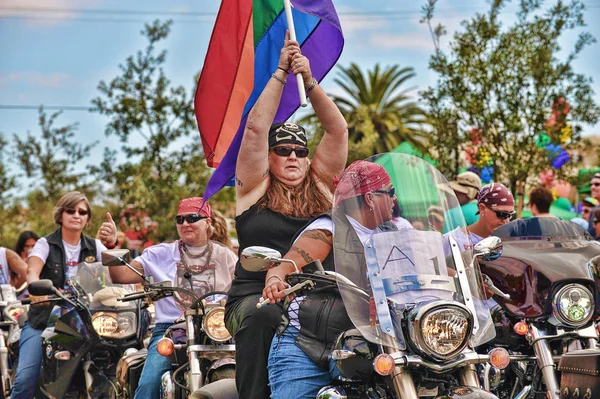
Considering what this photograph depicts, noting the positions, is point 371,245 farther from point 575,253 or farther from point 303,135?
point 575,253

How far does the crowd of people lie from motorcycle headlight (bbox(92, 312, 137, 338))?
0.40 meters

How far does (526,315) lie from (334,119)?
1750 mm

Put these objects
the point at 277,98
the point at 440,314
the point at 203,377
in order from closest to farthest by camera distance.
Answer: the point at 440,314, the point at 277,98, the point at 203,377

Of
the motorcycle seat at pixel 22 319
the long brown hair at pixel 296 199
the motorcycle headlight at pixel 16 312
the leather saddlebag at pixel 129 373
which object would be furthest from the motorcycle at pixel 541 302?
the motorcycle headlight at pixel 16 312

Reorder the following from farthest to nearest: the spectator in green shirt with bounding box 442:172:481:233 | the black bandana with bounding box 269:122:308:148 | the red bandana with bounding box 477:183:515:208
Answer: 1. the spectator in green shirt with bounding box 442:172:481:233
2. the red bandana with bounding box 477:183:515:208
3. the black bandana with bounding box 269:122:308:148

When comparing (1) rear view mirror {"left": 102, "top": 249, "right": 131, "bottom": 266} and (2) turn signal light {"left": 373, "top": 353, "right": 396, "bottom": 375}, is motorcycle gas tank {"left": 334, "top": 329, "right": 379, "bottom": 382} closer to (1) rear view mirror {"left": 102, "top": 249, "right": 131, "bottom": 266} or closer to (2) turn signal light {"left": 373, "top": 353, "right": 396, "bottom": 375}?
(2) turn signal light {"left": 373, "top": 353, "right": 396, "bottom": 375}

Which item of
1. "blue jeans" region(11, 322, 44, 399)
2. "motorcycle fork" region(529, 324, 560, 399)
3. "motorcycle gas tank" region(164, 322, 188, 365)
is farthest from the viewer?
"blue jeans" region(11, 322, 44, 399)

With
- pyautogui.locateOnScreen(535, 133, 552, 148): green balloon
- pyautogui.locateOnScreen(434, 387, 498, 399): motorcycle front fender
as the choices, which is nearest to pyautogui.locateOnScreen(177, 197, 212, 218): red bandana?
pyautogui.locateOnScreen(434, 387, 498, 399): motorcycle front fender

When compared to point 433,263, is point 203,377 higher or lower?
lower

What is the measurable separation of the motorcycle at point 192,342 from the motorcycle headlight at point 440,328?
7.24 feet

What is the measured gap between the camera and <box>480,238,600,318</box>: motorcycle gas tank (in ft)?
19.8

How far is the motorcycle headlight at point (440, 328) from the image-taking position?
3820 millimetres

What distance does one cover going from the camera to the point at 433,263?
414cm

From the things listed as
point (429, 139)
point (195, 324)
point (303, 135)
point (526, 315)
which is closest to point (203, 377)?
point (195, 324)
